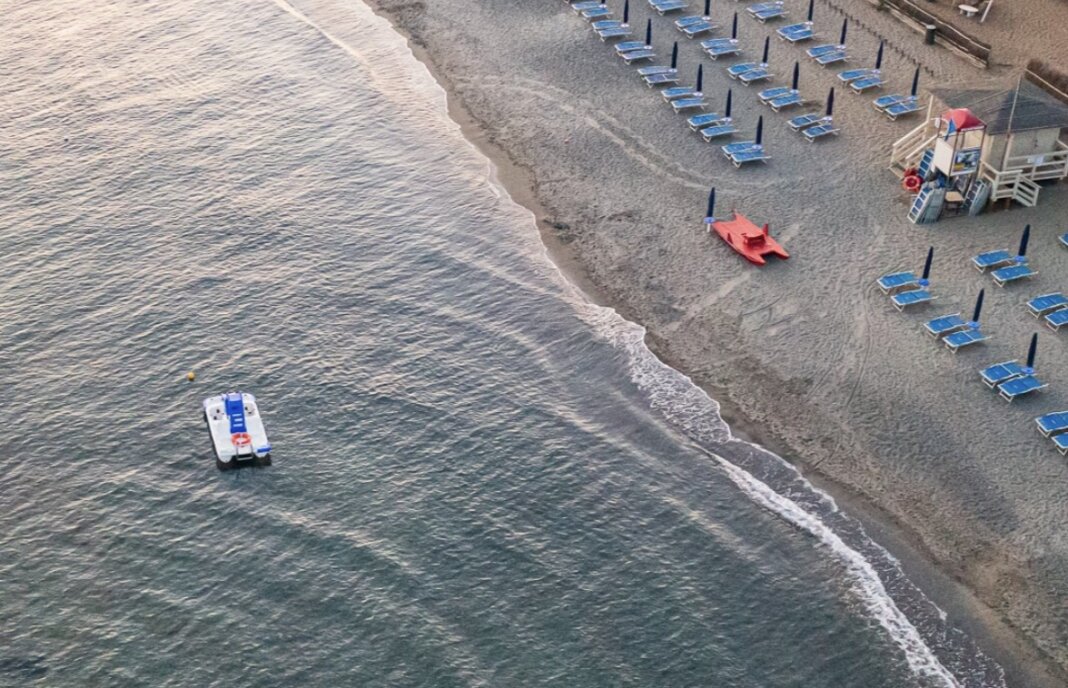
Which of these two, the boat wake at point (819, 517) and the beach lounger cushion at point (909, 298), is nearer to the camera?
the boat wake at point (819, 517)

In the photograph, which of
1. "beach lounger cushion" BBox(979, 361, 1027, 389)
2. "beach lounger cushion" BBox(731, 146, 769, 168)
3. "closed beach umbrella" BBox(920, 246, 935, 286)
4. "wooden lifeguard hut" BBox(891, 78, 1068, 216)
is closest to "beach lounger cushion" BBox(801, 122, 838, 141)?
"beach lounger cushion" BBox(731, 146, 769, 168)

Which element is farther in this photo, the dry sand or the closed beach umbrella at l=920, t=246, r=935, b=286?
the closed beach umbrella at l=920, t=246, r=935, b=286

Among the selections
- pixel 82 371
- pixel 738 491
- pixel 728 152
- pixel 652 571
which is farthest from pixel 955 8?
pixel 82 371

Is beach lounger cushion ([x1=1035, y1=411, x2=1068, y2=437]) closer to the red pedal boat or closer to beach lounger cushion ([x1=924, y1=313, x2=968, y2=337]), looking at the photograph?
beach lounger cushion ([x1=924, y1=313, x2=968, y2=337])

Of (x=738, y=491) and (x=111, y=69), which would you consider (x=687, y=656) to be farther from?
(x=111, y=69)

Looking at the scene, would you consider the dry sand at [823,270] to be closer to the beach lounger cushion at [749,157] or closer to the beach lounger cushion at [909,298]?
the beach lounger cushion at [909,298]

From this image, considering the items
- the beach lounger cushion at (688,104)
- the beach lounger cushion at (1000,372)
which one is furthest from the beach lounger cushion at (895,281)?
the beach lounger cushion at (688,104)
